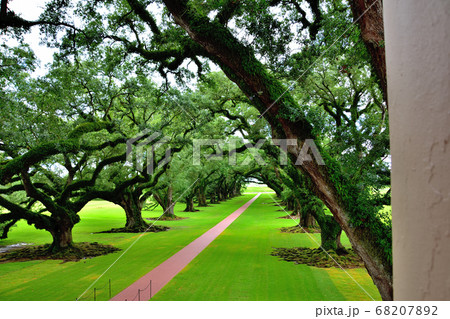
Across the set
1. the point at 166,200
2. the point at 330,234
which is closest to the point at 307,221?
the point at 330,234

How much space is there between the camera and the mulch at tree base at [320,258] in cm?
1159

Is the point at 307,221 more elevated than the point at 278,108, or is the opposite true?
the point at 278,108

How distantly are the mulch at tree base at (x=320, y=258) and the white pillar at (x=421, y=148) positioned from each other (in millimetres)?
11773

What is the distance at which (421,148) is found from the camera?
618 mm

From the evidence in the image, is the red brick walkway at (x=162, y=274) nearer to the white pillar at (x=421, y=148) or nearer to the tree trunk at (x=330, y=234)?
the tree trunk at (x=330, y=234)

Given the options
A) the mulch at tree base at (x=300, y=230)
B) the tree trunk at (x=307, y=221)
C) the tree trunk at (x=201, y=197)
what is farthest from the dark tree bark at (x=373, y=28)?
the tree trunk at (x=201, y=197)

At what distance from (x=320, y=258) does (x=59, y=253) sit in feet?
39.0

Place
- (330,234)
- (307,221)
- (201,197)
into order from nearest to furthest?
1. (330,234)
2. (307,221)
3. (201,197)

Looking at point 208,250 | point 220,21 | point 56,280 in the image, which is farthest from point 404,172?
point 208,250

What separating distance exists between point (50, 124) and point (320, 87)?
1193 cm

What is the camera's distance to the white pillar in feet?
1.94

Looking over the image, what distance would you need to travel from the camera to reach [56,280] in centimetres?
992

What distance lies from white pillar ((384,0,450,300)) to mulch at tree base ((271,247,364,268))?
11.8m

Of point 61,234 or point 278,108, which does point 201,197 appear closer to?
point 61,234
